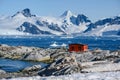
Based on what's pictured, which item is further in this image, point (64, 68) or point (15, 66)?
point (15, 66)

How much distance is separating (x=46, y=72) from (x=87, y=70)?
5.34m

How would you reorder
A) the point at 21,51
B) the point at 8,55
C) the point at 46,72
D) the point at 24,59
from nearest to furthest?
1. the point at 46,72
2. the point at 24,59
3. the point at 8,55
4. the point at 21,51

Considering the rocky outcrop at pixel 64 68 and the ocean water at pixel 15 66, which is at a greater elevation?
the rocky outcrop at pixel 64 68

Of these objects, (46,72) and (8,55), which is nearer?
(46,72)

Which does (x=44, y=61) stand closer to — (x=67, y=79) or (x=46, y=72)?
(x=46, y=72)

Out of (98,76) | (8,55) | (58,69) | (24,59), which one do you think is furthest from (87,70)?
(8,55)

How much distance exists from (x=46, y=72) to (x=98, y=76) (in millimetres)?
12112

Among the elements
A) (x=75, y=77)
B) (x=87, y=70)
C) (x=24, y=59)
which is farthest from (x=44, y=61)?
(x=75, y=77)

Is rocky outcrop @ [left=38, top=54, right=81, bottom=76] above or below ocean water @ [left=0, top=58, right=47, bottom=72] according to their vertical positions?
above

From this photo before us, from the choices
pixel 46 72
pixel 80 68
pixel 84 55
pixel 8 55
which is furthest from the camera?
pixel 8 55

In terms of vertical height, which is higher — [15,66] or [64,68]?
[64,68]

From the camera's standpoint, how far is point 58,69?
29188mm

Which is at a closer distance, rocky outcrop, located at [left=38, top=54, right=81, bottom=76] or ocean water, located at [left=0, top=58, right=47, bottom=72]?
rocky outcrop, located at [left=38, top=54, right=81, bottom=76]

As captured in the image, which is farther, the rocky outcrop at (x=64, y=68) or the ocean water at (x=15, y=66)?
the ocean water at (x=15, y=66)
